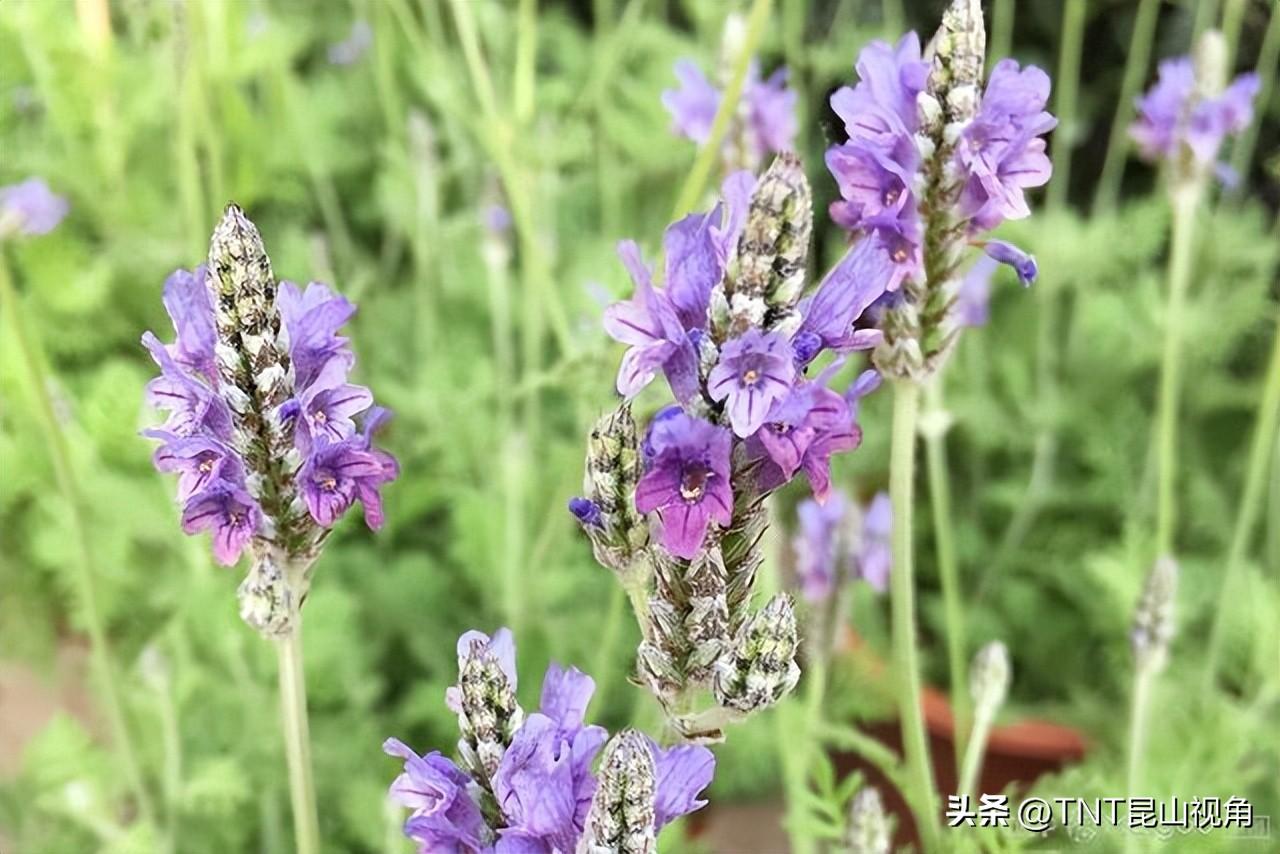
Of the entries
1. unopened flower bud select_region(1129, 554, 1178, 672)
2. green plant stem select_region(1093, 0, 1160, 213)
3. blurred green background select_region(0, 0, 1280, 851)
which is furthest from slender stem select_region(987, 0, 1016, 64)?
unopened flower bud select_region(1129, 554, 1178, 672)

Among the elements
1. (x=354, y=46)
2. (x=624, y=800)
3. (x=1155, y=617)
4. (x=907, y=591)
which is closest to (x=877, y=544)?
(x=1155, y=617)

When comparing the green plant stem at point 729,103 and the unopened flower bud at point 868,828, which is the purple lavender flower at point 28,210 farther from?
the unopened flower bud at point 868,828

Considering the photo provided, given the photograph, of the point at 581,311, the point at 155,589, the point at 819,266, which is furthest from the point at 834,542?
the point at 819,266

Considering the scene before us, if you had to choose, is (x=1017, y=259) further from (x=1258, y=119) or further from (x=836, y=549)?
(x=1258, y=119)

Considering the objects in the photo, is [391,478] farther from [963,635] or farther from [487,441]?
[963,635]

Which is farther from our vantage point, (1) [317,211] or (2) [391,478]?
(1) [317,211]

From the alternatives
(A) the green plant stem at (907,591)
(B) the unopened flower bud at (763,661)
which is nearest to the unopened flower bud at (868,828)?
(A) the green plant stem at (907,591)
